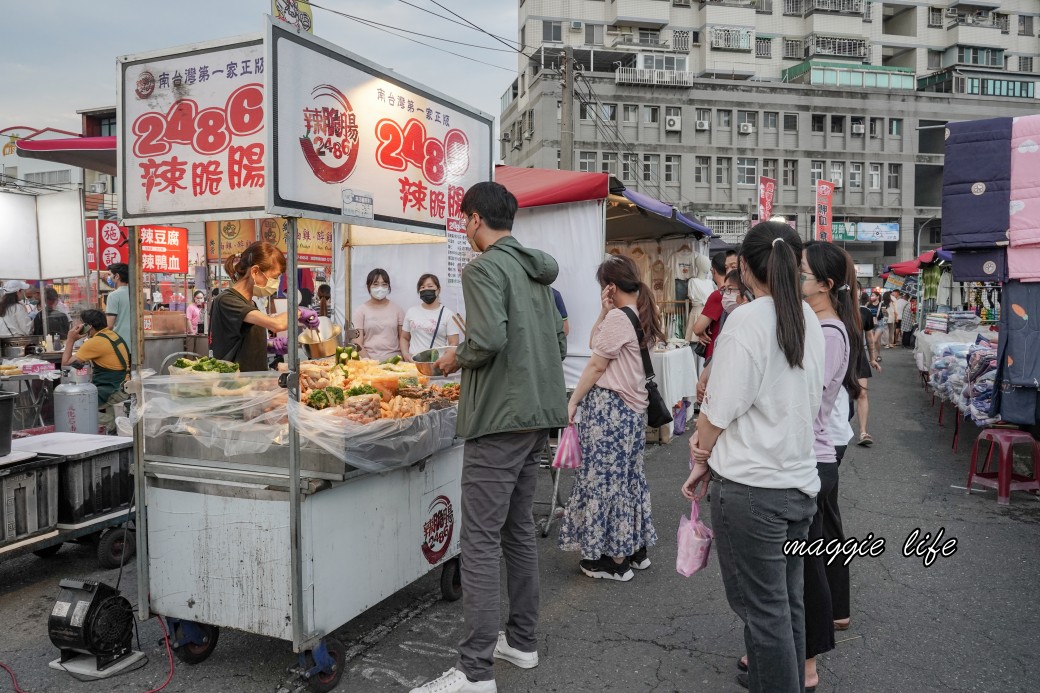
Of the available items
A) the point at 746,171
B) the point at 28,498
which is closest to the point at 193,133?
the point at 28,498

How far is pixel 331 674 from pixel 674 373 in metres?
6.67

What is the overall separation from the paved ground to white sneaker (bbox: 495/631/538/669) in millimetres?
42

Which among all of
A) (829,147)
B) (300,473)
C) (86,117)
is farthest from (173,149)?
(829,147)

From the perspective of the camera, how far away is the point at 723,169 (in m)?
48.6

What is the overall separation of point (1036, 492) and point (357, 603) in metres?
6.17

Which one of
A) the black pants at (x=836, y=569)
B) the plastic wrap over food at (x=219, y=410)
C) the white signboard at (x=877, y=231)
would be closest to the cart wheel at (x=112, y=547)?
the plastic wrap over food at (x=219, y=410)

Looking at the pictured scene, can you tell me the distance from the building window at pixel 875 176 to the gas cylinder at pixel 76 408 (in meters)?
53.0

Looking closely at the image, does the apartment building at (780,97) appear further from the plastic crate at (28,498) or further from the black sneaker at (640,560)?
the plastic crate at (28,498)

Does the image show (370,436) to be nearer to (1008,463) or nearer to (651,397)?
(651,397)

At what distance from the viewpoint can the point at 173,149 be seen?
3375 mm

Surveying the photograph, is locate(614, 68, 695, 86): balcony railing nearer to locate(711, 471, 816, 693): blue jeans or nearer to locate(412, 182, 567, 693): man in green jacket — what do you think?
locate(412, 182, 567, 693): man in green jacket

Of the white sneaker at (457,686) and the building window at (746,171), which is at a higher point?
the building window at (746,171)

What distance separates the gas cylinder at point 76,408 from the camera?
284 inches

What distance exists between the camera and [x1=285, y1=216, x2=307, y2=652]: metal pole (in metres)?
3.12
